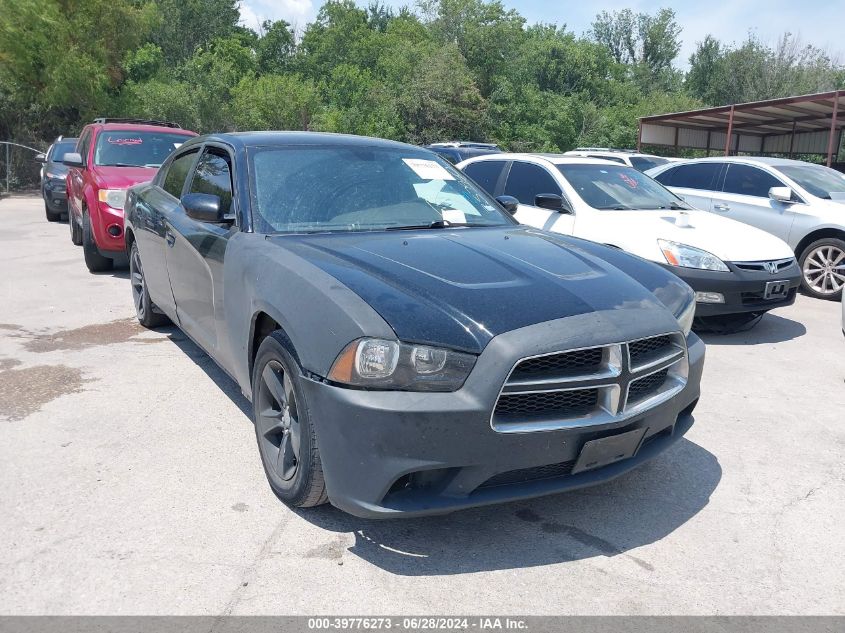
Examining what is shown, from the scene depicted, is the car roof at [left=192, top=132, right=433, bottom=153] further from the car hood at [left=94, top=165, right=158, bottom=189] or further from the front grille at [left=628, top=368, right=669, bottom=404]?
the car hood at [left=94, top=165, right=158, bottom=189]

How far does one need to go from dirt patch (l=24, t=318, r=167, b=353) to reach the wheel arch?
720 centimetres

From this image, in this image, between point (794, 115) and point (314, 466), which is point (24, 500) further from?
point (794, 115)

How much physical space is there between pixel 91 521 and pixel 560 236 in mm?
2814

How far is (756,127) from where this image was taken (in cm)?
2767

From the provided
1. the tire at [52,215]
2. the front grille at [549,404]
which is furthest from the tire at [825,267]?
the tire at [52,215]

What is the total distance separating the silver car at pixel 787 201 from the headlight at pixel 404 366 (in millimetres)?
7070

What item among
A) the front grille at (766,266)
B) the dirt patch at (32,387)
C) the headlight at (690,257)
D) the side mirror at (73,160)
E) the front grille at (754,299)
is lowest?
the dirt patch at (32,387)

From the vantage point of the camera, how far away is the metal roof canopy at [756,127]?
20748mm

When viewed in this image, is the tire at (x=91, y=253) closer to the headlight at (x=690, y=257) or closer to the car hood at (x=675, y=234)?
the car hood at (x=675, y=234)

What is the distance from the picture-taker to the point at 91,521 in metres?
3.27

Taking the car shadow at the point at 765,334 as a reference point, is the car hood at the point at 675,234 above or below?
above

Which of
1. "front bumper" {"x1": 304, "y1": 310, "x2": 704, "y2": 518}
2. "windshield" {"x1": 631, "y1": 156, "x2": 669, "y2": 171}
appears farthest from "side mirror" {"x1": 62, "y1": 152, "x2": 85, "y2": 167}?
"windshield" {"x1": 631, "y1": 156, "x2": 669, "y2": 171}

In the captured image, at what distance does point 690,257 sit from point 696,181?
398 cm

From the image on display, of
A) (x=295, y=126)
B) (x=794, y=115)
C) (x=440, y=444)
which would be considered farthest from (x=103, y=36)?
(x=440, y=444)
